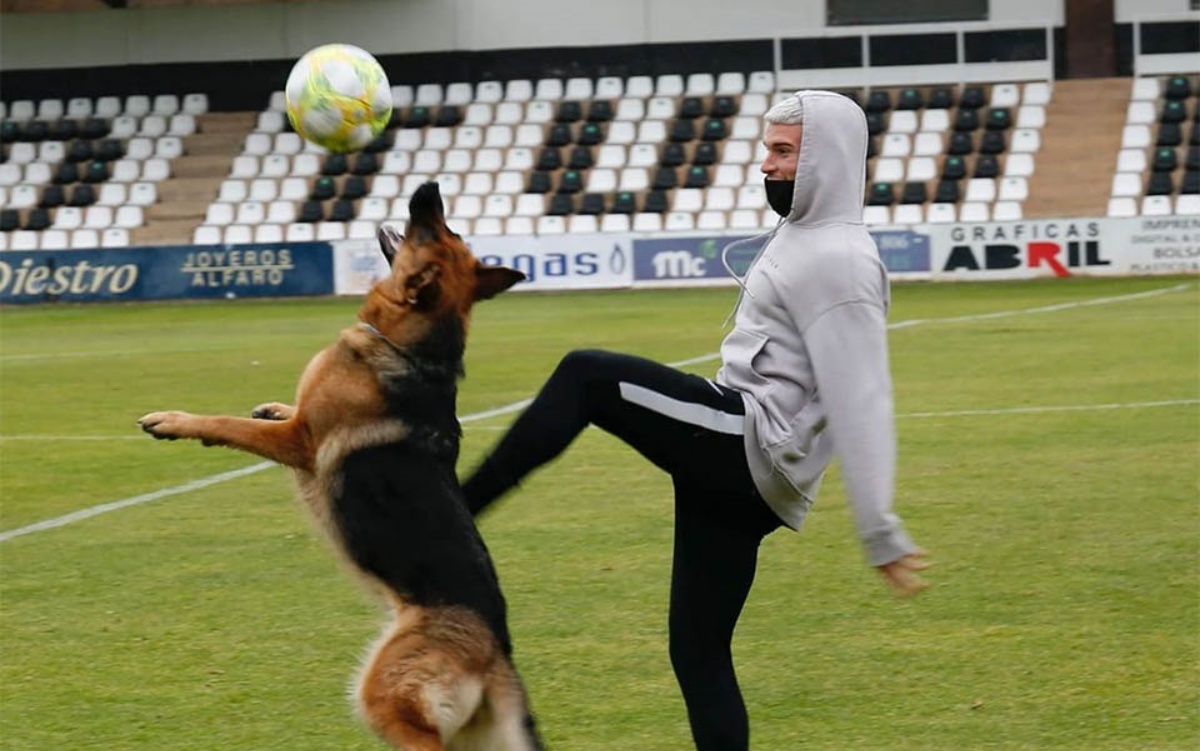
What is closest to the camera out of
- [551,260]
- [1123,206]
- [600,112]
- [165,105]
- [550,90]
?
[551,260]

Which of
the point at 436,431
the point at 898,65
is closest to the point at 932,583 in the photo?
the point at 436,431

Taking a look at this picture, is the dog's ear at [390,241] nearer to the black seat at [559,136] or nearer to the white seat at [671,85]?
the black seat at [559,136]

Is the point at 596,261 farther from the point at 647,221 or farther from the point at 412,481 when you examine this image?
the point at 412,481

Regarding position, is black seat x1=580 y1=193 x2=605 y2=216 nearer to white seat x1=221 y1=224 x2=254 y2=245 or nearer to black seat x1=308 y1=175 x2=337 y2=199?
black seat x1=308 y1=175 x2=337 y2=199

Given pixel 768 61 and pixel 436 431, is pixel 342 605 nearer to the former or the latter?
pixel 436 431

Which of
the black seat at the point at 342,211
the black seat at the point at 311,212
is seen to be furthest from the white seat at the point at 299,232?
the black seat at the point at 342,211

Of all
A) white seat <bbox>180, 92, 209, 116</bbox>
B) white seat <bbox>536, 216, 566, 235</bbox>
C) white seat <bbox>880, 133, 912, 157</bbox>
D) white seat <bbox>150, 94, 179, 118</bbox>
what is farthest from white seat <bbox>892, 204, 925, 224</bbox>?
white seat <bbox>150, 94, 179, 118</bbox>

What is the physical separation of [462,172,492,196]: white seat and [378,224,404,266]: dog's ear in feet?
99.8

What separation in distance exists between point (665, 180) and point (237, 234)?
330 inches

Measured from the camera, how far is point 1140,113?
35281mm

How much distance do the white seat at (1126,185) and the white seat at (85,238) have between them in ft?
63.6

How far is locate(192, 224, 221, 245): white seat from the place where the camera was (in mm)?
34844

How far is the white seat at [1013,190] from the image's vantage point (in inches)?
1313

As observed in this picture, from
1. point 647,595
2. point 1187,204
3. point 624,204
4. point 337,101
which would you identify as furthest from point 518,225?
point 337,101
